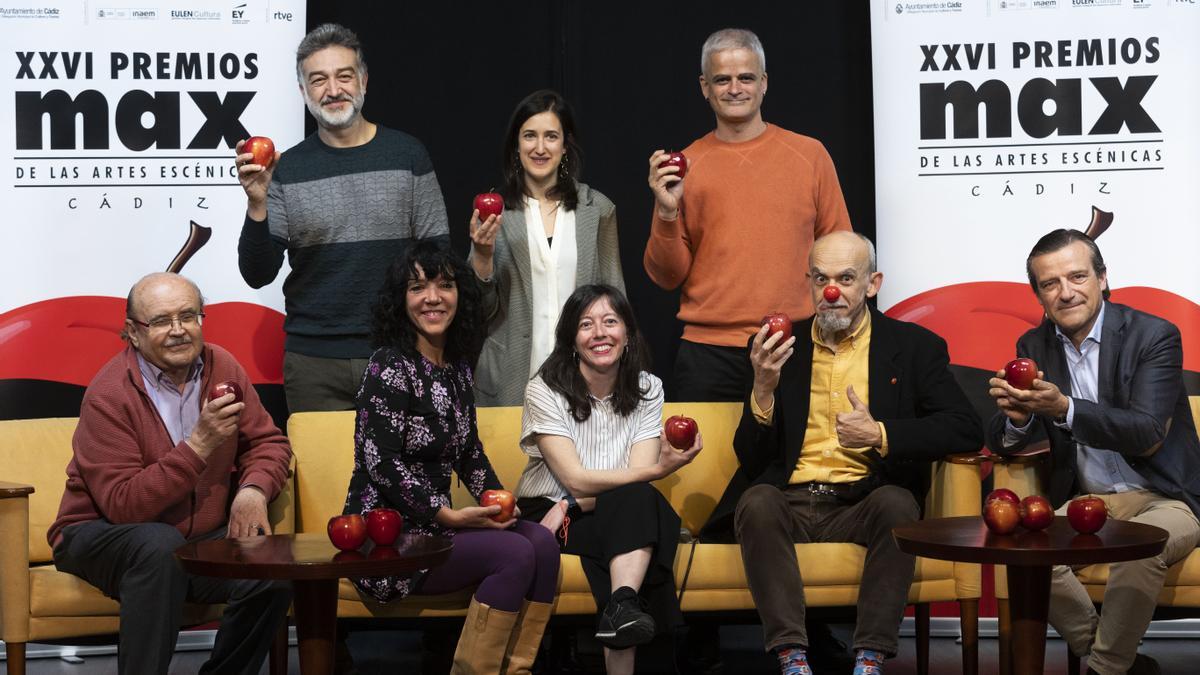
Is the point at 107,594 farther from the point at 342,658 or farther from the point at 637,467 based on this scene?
the point at 637,467

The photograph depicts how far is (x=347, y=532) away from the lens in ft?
10.8

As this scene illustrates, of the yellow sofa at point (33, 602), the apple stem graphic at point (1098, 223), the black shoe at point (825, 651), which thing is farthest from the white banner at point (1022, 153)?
the yellow sofa at point (33, 602)

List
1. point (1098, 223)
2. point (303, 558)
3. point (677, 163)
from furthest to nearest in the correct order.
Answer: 1. point (1098, 223)
2. point (677, 163)
3. point (303, 558)

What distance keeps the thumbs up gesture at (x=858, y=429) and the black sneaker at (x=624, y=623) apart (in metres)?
0.75

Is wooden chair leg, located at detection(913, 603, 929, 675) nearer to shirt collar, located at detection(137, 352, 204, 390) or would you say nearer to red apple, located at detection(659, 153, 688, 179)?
red apple, located at detection(659, 153, 688, 179)

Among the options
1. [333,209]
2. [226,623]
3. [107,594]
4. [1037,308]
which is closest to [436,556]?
[226,623]

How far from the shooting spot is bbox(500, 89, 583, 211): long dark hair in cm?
472

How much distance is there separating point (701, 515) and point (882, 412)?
2.35 feet

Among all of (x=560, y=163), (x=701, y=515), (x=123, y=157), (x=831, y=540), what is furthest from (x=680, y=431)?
(x=123, y=157)

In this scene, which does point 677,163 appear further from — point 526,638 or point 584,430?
point 526,638

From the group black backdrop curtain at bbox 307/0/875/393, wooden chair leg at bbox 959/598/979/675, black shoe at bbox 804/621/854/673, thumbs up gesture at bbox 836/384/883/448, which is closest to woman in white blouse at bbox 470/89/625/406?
black backdrop curtain at bbox 307/0/875/393

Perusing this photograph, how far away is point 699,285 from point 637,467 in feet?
2.80

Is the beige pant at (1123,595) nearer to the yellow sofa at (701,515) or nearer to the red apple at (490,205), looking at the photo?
the yellow sofa at (701,515)

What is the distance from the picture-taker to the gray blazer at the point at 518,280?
4699mm
